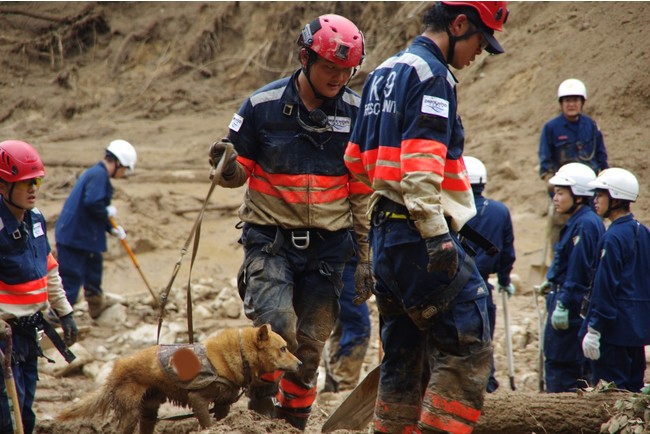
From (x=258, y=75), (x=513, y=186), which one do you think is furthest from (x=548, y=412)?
(x=258, y=75)

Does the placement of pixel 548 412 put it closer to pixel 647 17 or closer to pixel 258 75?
pixel 647 17

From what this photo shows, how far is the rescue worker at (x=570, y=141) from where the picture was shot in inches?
416

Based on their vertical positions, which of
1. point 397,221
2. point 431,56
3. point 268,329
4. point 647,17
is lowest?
point 268,329

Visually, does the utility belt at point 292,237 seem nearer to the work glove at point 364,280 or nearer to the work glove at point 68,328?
the work glove at point 364,280

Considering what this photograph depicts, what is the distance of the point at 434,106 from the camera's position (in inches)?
155

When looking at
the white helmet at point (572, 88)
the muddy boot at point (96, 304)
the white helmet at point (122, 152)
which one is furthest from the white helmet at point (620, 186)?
the muddy boot at point (96, 304)

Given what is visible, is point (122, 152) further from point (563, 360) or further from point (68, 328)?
point (563, 360)

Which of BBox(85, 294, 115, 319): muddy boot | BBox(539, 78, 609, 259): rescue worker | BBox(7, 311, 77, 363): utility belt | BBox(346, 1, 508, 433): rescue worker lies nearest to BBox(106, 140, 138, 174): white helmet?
BBox(85, 294, 115, 319): muddy boot

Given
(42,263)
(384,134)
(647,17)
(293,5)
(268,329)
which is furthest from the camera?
(293,5)

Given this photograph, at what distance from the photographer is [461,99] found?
17.0 metres

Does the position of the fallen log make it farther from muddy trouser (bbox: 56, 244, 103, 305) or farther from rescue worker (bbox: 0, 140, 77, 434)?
muddy trouser (bbox: 56, 244, 103, 305)

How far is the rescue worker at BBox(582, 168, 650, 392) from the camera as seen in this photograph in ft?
20.5

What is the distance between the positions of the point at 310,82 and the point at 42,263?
2.25 meters

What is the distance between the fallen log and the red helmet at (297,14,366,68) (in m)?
2.36
